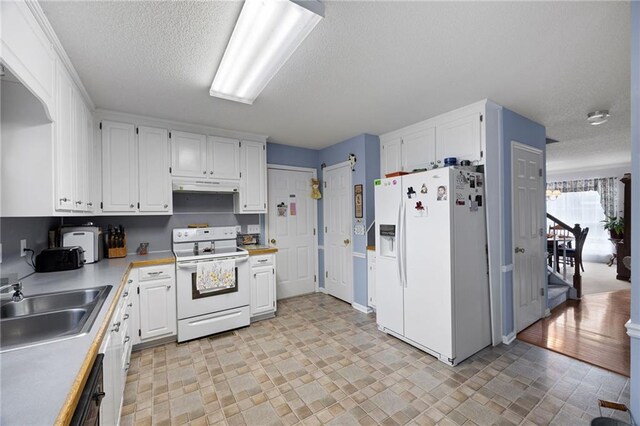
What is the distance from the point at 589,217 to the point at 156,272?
34.0 feet

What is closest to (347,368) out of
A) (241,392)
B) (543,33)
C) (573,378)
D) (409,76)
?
(241,392)

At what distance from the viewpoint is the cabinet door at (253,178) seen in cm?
367

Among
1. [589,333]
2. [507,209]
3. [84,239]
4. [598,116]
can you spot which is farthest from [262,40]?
[589,333]

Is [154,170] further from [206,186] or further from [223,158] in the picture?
[223,158]

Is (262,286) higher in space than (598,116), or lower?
lower

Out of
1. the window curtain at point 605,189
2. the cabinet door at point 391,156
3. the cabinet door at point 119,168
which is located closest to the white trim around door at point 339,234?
the cabinet door at point 391,156

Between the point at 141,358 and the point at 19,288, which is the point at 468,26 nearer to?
the point at 19,288

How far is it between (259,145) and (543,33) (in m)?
3.11

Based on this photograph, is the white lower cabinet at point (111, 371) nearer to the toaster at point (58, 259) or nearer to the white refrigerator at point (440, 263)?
the toaster at point (58, 259)

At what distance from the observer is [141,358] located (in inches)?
102

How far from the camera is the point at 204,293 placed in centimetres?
297

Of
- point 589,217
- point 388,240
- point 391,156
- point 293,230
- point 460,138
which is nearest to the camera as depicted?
point 460,138

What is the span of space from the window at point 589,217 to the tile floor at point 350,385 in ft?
22.9

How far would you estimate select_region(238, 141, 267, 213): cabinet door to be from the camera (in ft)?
12.0
